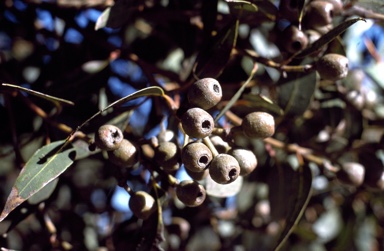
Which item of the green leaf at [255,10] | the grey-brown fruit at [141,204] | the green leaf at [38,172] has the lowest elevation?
the grey-brown fruit at [141,204]

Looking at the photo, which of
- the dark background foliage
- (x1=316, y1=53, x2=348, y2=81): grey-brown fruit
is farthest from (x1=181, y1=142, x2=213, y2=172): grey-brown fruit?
(x1=316, y1=53, x2=348, y2=81): grey-brown fruit

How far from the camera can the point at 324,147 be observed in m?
1.74

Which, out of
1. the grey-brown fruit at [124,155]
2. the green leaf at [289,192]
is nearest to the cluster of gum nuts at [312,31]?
the green leaf at [289,192]

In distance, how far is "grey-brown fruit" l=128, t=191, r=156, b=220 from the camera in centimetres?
117

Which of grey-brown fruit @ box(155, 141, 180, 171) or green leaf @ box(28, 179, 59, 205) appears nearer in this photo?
grey-brown fruit @ box(155, 141, 180, 171)

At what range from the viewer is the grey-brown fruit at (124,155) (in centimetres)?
111

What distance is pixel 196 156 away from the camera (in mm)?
1034

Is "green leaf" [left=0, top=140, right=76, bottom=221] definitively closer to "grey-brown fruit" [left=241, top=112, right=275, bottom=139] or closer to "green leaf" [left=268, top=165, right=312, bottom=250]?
"grey-brown fruit" [left=241, top=112, right=275, bottom=139]

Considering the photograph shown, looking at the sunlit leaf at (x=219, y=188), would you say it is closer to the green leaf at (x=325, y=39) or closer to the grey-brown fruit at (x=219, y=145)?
the grey-brown fruit at (x=219, y=145)

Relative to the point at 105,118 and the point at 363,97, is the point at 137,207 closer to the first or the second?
the point at 105,118

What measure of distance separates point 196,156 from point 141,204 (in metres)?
0.22

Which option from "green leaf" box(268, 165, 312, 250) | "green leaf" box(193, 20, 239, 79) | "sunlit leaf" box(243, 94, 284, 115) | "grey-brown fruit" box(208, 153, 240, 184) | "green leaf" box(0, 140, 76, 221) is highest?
"green leaf" box(193, 20, 239, 79)

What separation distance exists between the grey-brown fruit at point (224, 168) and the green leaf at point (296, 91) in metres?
0.50

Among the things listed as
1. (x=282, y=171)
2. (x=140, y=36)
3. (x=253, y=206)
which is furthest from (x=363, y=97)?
(x=140, y=36)
